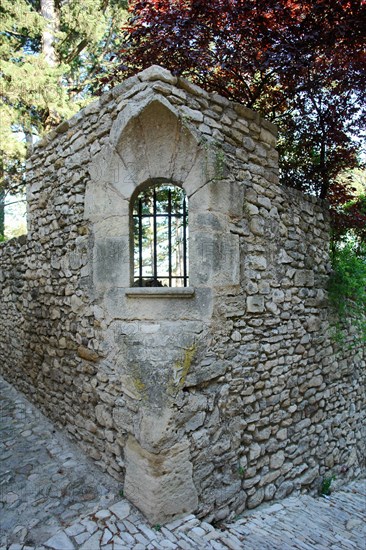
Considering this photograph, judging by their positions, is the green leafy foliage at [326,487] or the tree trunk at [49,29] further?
the tree trunk at [49,29]

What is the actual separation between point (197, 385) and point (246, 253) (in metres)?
1.25

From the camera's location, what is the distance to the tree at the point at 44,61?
7309 millimetres

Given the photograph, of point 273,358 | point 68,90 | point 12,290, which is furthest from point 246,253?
point 68,90

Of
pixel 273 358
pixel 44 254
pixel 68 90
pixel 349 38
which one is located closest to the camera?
pixel 273 358

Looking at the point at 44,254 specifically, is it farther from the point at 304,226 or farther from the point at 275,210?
the point at 304,226

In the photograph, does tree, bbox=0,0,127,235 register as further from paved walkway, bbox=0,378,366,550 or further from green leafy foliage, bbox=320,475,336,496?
green leafy foliage, bbox=320,475,336,496

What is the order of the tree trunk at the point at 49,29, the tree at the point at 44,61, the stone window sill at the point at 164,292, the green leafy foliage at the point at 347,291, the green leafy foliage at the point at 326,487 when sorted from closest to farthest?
the stone window sill at the point at 164,292
the green leafy foliage at the point at 326,487
the green leafy foliage at the point at 347,291
the tree at the point at 44,61
the tree trunk at the point at 49,29

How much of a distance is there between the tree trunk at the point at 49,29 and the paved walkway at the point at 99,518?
820cm

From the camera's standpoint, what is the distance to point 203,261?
9.77ft

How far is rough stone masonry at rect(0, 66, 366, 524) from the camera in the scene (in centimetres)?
291

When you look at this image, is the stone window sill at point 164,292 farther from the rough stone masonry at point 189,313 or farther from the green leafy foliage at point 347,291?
the green leafy foliage at point 347,291

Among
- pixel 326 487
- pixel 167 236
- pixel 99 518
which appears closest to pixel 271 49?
pixel 167 236

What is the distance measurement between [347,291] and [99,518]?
3529 mm

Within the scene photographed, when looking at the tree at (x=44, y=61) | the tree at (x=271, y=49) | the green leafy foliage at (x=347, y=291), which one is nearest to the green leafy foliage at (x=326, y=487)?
the green leafy foliage at (x=347, y=291)
